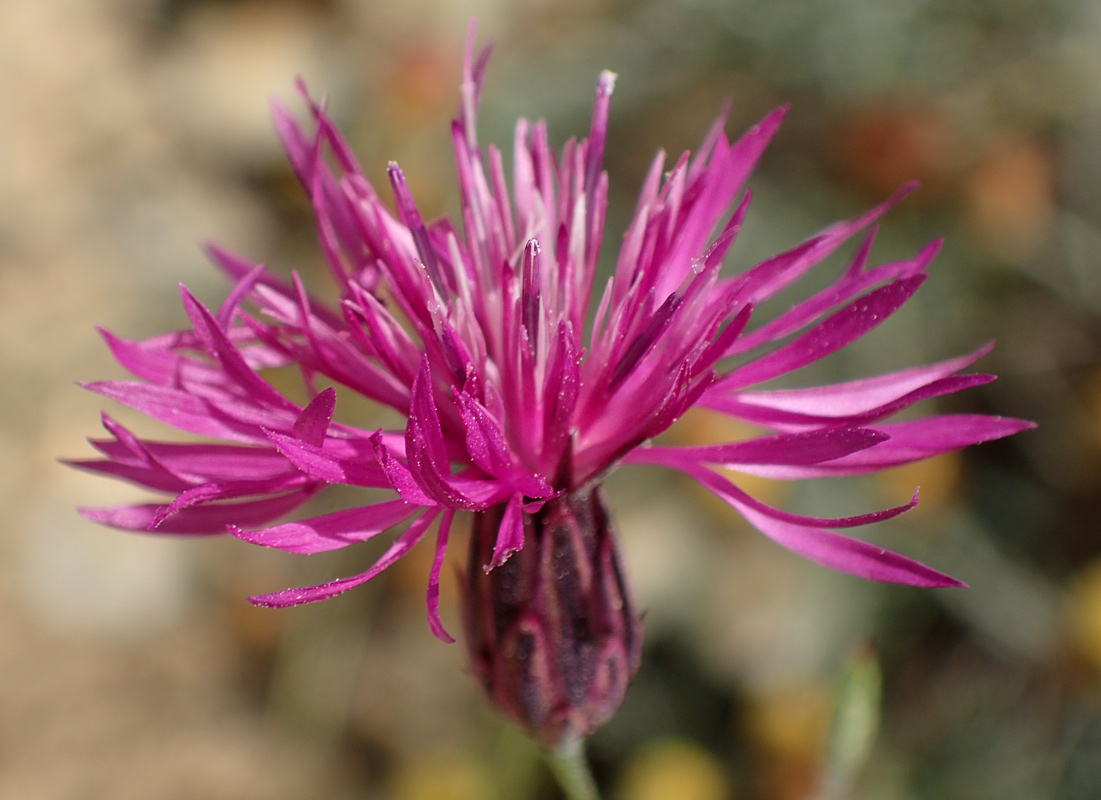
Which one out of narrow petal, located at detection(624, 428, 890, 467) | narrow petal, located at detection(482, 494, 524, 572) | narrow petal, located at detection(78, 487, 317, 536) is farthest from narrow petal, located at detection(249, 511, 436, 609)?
narrow petal, located at detection(624, 428, 890, 467)

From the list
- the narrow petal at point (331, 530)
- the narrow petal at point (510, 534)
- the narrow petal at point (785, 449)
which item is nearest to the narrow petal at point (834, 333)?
the narrow petal at point (785, 449)

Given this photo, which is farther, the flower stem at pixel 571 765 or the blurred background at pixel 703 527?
the blurred background at pixel 703 527

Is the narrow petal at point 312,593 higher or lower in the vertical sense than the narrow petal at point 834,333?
lower

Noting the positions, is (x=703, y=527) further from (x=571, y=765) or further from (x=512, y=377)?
(x=512, y=377)

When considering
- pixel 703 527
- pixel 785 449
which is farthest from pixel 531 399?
A: pixel 703 527

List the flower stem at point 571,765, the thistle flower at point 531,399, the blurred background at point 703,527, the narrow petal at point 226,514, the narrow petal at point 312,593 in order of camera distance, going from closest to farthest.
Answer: the narrow petal at point 312,593
the thistle flower at point 531,399
the narrow petal at point 226,514
the flower stem at point 571,765
the blurred background at point 703,527

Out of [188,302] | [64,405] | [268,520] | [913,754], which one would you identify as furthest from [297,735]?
[188,302]

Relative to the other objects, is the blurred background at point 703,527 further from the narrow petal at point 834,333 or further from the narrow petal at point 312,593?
the narrow petal at point 312,593
